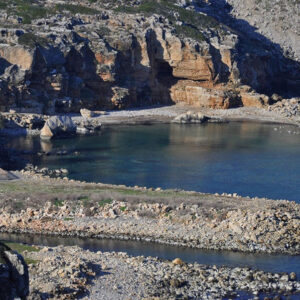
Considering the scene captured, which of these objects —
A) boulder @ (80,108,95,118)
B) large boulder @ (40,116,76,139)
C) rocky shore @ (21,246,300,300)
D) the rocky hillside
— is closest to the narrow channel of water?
rocky shore @ (21,246,300,300)

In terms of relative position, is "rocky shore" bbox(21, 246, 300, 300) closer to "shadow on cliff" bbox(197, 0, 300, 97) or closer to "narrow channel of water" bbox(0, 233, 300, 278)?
"narrow channel of water" bbox(0, 233, 300, 278)

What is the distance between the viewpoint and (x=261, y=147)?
7150 cm

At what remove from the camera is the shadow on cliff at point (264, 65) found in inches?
4107

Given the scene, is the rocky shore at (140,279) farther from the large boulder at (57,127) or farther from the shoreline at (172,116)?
the shoreline at (172,116)

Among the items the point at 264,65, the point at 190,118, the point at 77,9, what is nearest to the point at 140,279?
the point at 190,118

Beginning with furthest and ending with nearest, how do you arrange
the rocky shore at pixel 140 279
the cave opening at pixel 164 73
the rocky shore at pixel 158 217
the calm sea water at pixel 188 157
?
the cave opening at pixel 164 73 → the calm sea water at pixel 188 157 → the rocky shore at pixel 158 217 → the rocky shore at pixel 140 279

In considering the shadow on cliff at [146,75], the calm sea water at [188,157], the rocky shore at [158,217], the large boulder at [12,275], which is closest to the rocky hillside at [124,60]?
the shadow on cliff at [146,75]

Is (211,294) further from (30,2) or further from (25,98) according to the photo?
(30,2)

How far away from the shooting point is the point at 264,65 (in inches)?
4245

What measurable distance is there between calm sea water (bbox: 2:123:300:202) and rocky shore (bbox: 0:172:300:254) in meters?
7.82

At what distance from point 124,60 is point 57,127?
83.9 ft

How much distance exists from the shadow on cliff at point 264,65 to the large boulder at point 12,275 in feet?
275

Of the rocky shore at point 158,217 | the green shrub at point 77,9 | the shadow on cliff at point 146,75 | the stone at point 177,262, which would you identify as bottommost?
the stone at point 177,262

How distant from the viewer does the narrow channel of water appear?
114 feet
